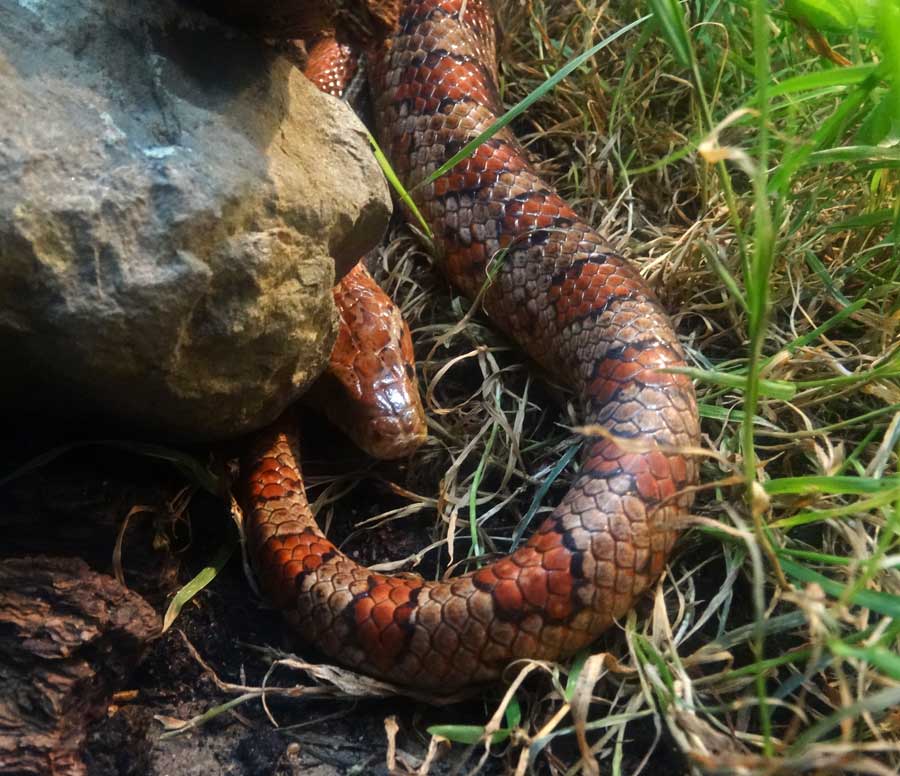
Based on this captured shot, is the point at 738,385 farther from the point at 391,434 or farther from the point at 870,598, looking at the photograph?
the point at 391,434

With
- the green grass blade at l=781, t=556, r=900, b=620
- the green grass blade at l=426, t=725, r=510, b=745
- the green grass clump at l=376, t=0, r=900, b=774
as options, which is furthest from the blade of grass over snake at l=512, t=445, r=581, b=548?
the green grass blade at l=781, t=556, r=900, b=620

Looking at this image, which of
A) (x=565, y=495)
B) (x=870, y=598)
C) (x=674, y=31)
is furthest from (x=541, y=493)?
(x=674, y=31)

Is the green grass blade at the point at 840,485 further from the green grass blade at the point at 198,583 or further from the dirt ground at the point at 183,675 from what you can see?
the green grass blade at the point at 198,583

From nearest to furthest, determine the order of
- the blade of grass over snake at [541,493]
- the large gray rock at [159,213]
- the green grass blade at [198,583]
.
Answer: the large gray rock at [159,213] → the green grass blade at [198,583] → the blade of grass over snake at [541,493]

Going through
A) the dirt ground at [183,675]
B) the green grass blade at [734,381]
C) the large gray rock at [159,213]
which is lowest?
the dirt ground at [183,675]

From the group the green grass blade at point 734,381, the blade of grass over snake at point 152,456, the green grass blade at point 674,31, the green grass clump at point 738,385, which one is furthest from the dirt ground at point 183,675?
the green grass blade at point 674,31

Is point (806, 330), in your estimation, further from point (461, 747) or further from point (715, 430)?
point (461, 747)

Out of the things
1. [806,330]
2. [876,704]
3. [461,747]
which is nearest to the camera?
[876,704]

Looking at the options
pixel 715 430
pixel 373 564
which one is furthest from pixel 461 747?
pixel 715 430
